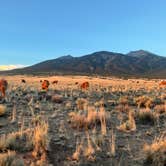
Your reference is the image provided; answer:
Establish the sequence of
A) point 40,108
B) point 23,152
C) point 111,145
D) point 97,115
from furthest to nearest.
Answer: point 40,108, point 97,115, point 111,145, point 23,152

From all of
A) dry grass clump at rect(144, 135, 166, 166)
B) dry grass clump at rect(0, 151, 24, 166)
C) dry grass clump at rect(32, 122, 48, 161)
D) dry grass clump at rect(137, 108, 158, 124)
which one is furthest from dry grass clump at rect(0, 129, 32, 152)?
dry grass clump at rect(137, 108, 158, 124)

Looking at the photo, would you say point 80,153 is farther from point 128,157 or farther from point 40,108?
point 40,108

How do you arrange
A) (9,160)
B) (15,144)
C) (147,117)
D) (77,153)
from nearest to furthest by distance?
(9,160) < (77,153) < (15,144) < (147,117)

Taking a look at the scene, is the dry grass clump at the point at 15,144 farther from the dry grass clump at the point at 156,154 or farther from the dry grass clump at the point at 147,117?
the dry grass clump at the point at 147,117

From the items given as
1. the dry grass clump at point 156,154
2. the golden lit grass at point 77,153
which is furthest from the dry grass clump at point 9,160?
the dry grass clump at point 156,154

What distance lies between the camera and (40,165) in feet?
21.7

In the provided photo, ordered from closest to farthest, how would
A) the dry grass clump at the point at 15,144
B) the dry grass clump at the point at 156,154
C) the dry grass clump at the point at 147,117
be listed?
the dry grass clump at the point at 156,154, the dry grass clump at the point at 15,144, the dry grass clump at the point at 147,117

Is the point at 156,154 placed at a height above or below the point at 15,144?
below

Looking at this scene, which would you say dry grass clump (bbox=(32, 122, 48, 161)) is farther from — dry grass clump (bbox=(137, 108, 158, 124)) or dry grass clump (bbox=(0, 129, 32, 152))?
dry grass clump (bbox=(137, 108, 158, 124))

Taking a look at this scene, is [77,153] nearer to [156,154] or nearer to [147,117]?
[156,154]

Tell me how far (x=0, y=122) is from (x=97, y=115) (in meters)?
3.12

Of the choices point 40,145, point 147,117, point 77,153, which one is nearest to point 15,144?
point 40,145

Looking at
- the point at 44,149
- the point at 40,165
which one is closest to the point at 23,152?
the point at 44,149

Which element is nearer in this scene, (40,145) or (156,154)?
(156,154)
